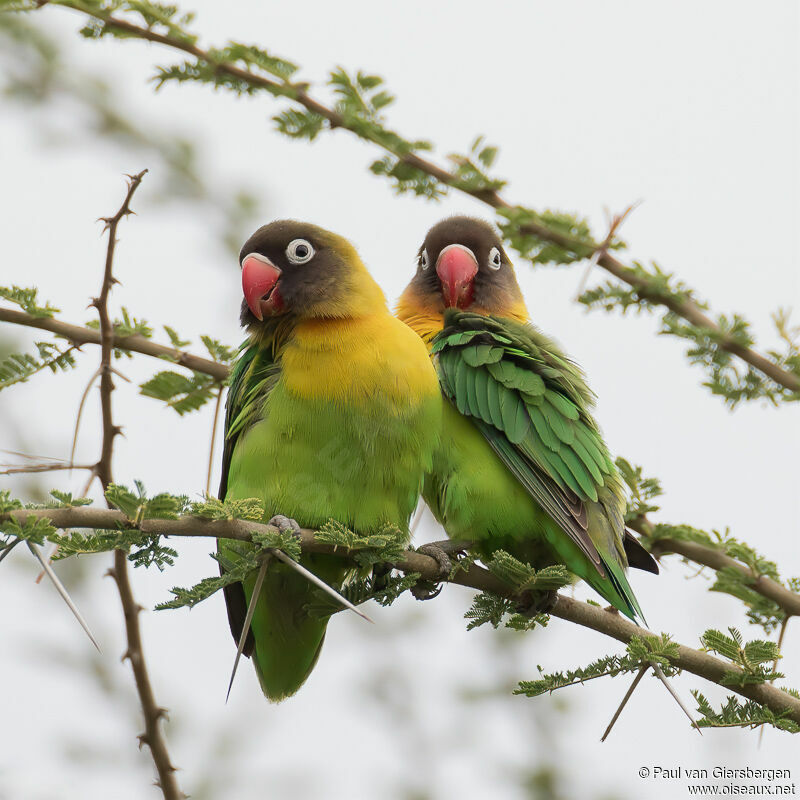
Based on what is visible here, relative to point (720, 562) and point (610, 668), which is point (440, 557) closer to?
point (610, 668)

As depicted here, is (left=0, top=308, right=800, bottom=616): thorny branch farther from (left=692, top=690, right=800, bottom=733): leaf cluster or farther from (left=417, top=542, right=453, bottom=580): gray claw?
(left=417, top=542, right=453, bottom=580): gray claw

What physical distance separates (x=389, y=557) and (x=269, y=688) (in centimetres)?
130

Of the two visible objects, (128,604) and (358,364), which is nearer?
(128,604)

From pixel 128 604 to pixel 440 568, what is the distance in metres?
0.95

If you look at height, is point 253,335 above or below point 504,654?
above

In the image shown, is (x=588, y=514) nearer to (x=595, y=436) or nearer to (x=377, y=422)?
(x=595, y=436)

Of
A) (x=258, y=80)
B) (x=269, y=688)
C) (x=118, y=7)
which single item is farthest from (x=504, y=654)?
(x=118, y=7)

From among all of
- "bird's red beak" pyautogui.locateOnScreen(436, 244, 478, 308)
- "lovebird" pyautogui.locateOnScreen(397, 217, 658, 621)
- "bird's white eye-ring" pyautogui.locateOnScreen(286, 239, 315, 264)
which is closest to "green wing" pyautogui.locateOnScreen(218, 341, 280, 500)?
"bird's white eye-ring" pyautogui.locateOnScreen(286, 239, 315, 264)

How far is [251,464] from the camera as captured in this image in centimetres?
330

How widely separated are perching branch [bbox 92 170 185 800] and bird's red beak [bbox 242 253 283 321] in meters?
0.79

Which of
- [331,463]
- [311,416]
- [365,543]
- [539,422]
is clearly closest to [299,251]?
[311,416]

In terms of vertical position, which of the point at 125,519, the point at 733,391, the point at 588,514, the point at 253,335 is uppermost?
the point at 253,335

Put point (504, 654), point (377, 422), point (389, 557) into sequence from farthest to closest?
point (504, 654), point (377, 422), point (389, 557)

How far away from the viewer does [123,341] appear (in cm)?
346
